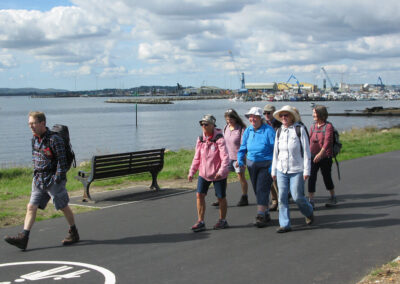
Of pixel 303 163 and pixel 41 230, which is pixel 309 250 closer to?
pixel 303 163

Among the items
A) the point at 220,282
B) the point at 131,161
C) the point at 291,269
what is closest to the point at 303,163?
the point at 291,269

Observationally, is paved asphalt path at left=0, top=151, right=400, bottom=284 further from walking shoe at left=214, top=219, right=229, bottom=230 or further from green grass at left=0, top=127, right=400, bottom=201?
green grass at left=0, top=127, right=400, bottom=201

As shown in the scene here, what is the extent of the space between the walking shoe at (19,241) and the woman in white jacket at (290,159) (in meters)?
3.40

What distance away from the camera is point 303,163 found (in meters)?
7.29

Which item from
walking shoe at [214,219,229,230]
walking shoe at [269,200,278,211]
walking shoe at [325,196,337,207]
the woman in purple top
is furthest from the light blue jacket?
walking shoe at [325,196,337,207]

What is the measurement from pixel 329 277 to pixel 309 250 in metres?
1.04

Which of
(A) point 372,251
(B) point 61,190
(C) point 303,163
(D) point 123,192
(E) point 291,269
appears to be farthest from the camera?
(D) point 123,192

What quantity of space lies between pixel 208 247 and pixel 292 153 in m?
1.80

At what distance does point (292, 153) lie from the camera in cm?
725

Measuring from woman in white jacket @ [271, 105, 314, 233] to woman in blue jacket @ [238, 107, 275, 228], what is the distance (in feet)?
1.03

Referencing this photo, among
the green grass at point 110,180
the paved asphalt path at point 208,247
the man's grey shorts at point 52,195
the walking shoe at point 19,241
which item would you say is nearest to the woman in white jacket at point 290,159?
the paved asphalt path at point 208,247

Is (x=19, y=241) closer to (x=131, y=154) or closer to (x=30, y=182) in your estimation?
(x=131, y=154)

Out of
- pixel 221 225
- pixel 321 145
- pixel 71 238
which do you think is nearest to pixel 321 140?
pixel 321 145

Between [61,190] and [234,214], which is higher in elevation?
[61,190]
